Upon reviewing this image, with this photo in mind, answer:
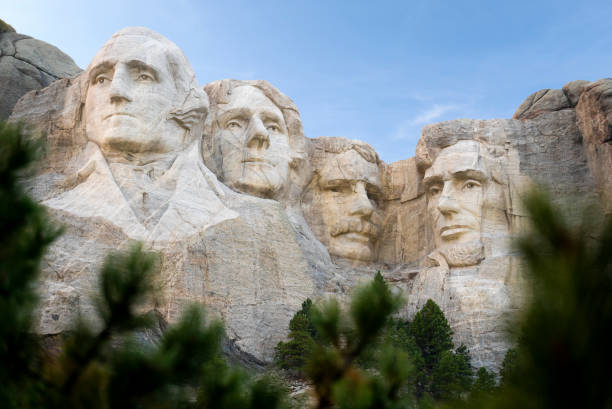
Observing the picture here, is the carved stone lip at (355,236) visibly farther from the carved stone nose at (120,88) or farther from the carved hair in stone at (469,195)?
the carved stone nose at (120,88)

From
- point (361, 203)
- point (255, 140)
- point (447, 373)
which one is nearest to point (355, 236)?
point (361, 203)

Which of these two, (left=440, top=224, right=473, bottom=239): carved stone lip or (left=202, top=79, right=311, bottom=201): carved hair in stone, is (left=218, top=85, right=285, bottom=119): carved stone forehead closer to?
(left=202, top=79, right=311, bottom=201): carved hair in stone

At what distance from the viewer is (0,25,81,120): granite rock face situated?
12.9m

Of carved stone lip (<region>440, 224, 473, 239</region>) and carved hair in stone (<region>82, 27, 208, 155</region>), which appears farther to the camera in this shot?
carved stone lip (<region>440, 224, 473, 239</region>)

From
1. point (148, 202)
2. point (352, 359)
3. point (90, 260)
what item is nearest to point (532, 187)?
point (352, 359)

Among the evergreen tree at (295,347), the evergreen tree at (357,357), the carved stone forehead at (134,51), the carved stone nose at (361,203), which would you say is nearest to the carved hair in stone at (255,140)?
the carved stone nose at (361,203)

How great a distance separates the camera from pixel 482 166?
11.8 metres

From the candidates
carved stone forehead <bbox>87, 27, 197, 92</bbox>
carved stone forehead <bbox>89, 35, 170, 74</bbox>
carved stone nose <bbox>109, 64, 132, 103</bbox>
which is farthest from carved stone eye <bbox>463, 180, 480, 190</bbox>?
carved stone nose <bbox>109, 64, 132, 103</bbox>

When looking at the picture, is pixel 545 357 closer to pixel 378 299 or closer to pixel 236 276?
pixel 378 299

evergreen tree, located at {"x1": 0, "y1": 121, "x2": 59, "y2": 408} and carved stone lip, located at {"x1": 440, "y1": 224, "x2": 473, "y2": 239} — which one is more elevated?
carved stone lip, located at {"x1": 440, "y1": 224, "x2": 473, "y2": 239}

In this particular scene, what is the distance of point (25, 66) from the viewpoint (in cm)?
1359

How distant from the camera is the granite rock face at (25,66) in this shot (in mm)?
12931

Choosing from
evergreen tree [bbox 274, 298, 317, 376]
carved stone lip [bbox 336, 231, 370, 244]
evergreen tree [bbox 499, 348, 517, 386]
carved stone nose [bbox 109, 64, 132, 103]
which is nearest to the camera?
evergreen tree [bbox 499, 348, 517, 386]

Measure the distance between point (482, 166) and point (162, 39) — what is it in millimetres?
4799
